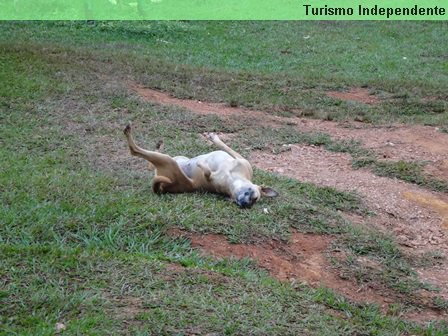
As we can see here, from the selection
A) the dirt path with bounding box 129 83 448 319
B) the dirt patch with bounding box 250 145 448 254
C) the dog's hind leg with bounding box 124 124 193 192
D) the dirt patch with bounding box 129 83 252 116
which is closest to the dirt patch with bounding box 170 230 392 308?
the dirt path with bounding box 129 83 448 319

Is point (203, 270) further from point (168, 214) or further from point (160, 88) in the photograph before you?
point (160, 88)

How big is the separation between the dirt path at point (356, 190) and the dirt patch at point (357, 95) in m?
0.08

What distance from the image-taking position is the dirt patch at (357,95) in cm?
989

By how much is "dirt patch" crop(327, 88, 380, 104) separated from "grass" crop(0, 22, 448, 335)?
2268 millimetres

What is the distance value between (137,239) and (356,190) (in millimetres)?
2478

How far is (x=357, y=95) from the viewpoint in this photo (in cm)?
1017

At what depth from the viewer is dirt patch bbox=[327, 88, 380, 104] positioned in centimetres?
989

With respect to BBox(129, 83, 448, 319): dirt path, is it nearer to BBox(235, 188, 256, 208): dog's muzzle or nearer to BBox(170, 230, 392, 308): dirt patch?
BBox(170, 230, 392, 308): dirt patch

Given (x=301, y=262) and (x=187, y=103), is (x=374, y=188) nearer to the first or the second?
(x=301, y=262)

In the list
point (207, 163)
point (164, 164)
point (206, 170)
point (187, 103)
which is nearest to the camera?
point (164, 164)

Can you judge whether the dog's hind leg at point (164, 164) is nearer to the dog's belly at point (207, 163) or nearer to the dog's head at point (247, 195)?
the dog's belly at point (207, 163)

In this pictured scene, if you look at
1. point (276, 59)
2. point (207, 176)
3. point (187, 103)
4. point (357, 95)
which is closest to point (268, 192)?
point (207, 176)

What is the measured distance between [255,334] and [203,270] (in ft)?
2.49

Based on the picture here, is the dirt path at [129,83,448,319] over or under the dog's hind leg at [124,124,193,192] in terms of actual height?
under
